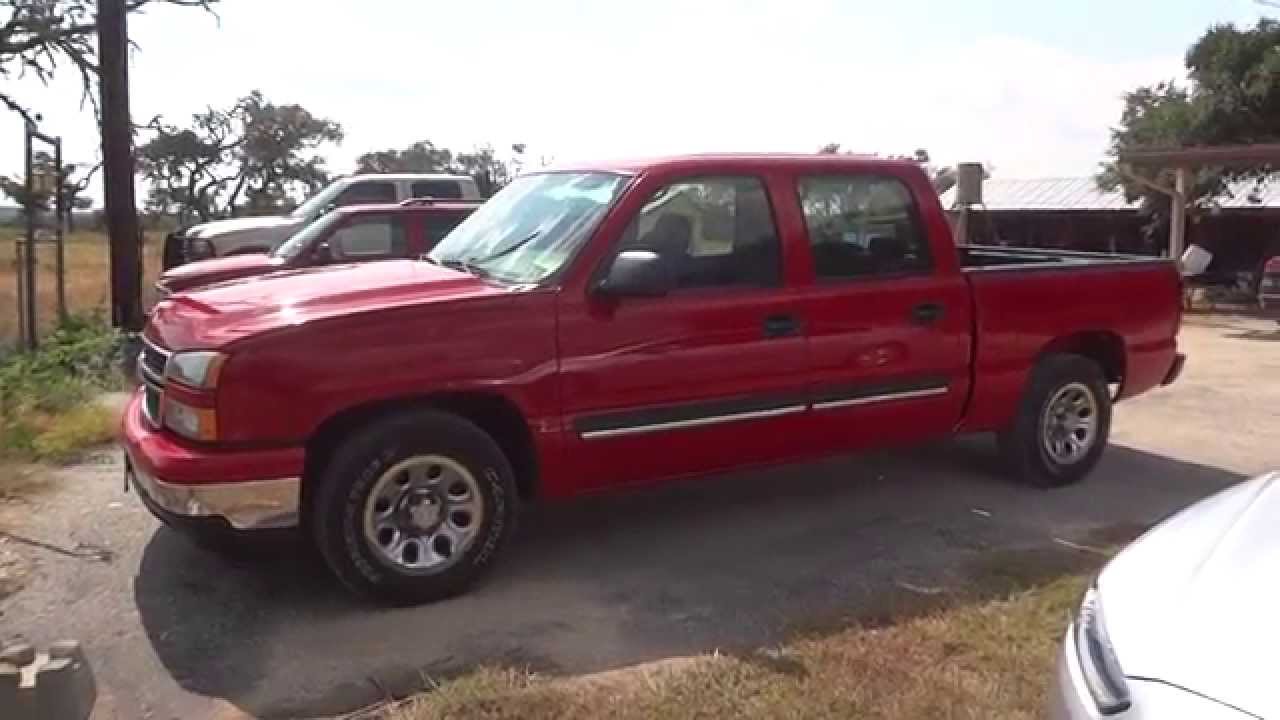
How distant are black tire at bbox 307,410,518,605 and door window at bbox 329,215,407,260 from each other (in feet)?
23.4

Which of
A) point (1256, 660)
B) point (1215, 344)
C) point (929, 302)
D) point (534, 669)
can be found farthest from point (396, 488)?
point (1215, 344)

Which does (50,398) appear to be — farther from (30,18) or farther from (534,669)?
(30,18)

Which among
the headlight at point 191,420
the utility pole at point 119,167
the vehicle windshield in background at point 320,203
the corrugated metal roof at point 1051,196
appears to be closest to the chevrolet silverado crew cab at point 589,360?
the headlight at point 191,420

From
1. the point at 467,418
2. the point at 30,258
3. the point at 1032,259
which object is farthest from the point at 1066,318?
the point at 30,258

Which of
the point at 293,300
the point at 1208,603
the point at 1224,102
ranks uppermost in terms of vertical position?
the point at 1224,102

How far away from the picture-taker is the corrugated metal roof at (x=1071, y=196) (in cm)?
2378

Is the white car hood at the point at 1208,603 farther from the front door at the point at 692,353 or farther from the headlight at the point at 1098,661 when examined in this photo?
the front door at the point at 692,353

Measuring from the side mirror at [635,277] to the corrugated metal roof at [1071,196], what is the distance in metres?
20.4

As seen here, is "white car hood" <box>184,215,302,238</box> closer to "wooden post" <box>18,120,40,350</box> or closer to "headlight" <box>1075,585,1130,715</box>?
"wooden post" <box>18,120,40,350</box>

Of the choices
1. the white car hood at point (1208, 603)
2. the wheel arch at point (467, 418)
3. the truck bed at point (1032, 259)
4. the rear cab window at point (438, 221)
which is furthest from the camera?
the rear cab window at point (438, 221)

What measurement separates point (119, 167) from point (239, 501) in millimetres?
9448

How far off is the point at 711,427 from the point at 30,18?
17.3 meters

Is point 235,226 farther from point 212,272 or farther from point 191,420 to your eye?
point 191,420

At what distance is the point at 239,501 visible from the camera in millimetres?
4340
